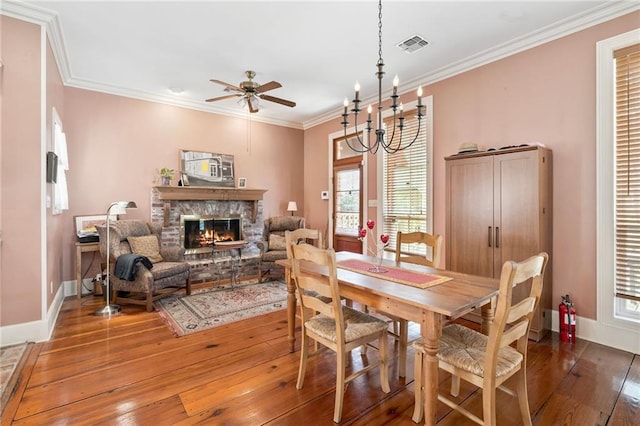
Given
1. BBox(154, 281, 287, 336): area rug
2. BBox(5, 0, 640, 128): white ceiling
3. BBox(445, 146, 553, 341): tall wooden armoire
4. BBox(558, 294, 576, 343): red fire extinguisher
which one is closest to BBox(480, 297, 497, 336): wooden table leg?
BBox(445, 146, 553, 341): tall wooden armoire

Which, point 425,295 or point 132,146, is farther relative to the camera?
point 132,146

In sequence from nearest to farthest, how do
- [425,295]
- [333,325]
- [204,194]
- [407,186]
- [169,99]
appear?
[425,295] < [333,325] < [407,186] < [169,99] < [204,194]

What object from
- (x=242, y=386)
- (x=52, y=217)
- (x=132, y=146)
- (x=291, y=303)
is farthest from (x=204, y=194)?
(x=242, y=386)

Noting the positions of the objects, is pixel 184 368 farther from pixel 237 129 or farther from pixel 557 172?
pixel 237 129

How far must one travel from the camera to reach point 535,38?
123 inches

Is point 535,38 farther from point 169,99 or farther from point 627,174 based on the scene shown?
point 169,99

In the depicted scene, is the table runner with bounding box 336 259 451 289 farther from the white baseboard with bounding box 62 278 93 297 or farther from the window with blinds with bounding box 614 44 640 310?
the white baseboard with bounding box 62 278 93 297

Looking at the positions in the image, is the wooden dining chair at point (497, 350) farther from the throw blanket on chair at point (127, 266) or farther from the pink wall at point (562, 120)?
the throw blanket on chair at point (127, 266)

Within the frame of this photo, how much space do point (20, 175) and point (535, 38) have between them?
201 inches

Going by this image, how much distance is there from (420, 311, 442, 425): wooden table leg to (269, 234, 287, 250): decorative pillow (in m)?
3.78

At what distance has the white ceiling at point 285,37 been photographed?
8.90ft

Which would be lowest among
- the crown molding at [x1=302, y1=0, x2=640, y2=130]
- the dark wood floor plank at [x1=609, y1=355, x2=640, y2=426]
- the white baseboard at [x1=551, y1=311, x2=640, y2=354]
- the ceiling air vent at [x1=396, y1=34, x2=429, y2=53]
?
the dark wood floor plank at [x1=609, y1=355, x2=640, y2=426]

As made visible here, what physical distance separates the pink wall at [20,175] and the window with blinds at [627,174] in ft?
17.2

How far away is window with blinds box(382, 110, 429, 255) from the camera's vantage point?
4.24 metres
